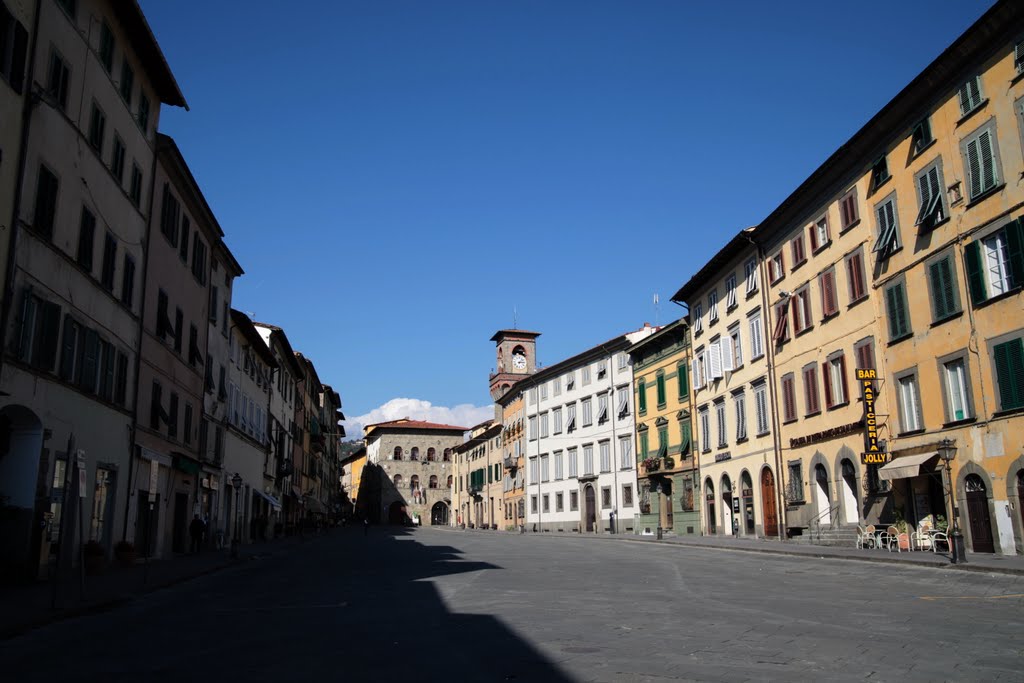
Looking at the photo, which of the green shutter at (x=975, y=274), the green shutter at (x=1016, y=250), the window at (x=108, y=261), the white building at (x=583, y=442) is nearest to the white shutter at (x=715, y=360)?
the white building at (x=583, y=442)

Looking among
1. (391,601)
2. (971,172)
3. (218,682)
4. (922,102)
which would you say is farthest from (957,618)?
(922,102)

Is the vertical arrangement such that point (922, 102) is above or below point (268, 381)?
above

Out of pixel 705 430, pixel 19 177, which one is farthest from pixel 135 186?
pixel 705 430

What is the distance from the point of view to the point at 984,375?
2356cm

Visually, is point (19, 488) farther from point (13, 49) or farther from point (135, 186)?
point (135, 186)

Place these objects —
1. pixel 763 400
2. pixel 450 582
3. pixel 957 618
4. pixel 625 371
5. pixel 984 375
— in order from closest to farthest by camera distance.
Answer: pixel 957 618 < pixel 450 582 < pixel 984 375 < pixel 763 400 < pixel 625 371

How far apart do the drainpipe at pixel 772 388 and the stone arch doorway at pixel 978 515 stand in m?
11.5

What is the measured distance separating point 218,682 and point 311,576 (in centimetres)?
1394

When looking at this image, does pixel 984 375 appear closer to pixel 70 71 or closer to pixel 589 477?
pixel 70 71

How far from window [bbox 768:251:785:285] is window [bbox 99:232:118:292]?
25.7 m

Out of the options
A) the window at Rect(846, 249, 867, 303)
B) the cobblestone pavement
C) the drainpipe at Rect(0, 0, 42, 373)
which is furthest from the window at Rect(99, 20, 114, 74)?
the window at Rect(846, 249, 867, 303)

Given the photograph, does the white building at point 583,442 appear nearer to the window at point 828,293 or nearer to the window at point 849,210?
the window at point 828,293

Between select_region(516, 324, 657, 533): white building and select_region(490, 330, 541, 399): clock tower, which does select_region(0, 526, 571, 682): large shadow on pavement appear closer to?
select_region(516, 324, 657, 533): white building

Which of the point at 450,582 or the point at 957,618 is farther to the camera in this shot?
the point at 450,582
